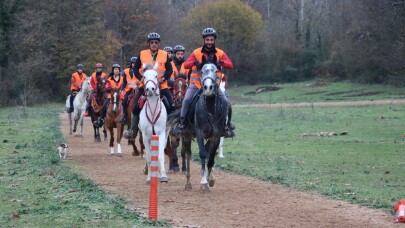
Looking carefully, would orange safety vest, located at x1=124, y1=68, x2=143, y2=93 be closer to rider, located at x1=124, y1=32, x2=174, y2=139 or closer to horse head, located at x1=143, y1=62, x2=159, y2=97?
rider, located at x1=124, y1=32, x2=174, y2=139

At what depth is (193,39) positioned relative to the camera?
297ft

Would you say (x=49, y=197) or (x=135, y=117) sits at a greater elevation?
(x=135, y=117)

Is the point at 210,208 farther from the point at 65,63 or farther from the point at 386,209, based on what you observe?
→ the point at 65,63

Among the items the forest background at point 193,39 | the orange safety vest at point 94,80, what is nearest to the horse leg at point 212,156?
the orange safety vest at point 94,80

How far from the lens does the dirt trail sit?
11938 millimetres

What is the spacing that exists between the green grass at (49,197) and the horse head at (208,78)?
2712 mm

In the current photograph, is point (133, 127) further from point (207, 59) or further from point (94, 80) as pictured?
point (94, 80)

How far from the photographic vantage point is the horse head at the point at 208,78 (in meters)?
14.8

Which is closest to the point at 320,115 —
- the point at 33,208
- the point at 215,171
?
the point at 215,171

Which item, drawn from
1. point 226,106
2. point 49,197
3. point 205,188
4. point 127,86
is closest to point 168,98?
point 226,106

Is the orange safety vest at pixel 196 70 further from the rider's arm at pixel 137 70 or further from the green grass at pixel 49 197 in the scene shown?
the green grass at pixel 49 197

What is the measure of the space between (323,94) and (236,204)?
5865cm

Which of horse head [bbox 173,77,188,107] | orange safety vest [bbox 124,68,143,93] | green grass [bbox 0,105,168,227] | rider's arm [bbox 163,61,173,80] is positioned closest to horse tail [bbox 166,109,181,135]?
rider's arm [bbox 163,61,173,80]

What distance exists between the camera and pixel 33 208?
13.0 meters
